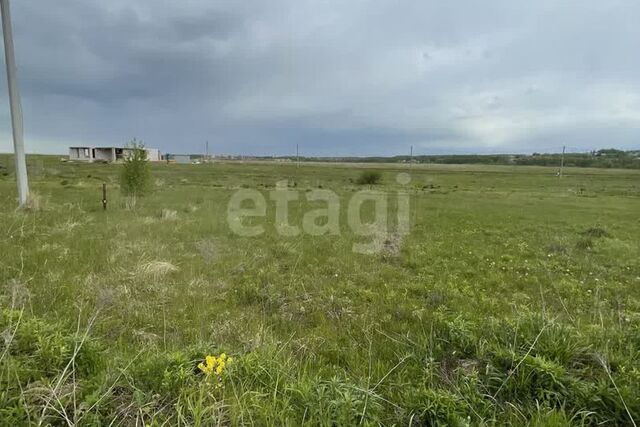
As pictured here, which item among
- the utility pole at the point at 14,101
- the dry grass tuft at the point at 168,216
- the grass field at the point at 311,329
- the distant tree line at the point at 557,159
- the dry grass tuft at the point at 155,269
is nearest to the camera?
the grass field at the point at 311,329

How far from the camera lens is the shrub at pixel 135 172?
16344 mm

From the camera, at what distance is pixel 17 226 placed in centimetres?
920

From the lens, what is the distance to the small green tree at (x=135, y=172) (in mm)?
16344

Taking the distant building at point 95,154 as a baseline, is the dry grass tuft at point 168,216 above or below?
below

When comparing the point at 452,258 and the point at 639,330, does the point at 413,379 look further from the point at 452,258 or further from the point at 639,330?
the point at 452,258

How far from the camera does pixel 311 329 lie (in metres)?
4.09

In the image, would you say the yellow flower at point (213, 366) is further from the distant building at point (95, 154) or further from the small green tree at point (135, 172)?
the distant building at point (95, 154)

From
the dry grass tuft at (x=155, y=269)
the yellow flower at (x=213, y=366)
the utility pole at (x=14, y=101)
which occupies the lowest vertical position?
the dry grass tuft at (x=155, y=269)

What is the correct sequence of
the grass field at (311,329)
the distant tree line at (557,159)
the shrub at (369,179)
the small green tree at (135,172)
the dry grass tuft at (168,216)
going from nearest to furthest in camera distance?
the grass field at (311,329), the dry grass tuft at (168,216), the small green tree at (135,172), the shrub at (369,179), the distant tree line at (557,159)

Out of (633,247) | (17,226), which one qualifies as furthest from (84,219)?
(633,247)

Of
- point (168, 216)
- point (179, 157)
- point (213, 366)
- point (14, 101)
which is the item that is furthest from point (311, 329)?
point (179, 157)

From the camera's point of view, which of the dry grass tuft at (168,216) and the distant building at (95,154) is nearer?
the dry grass tuft at (168,216)

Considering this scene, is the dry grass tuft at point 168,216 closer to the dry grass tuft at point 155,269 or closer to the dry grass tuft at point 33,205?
the dry grass tuft at point 33,205

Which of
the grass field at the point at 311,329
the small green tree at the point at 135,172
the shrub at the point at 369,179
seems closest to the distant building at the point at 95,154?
the shrub at the point at 369,179
